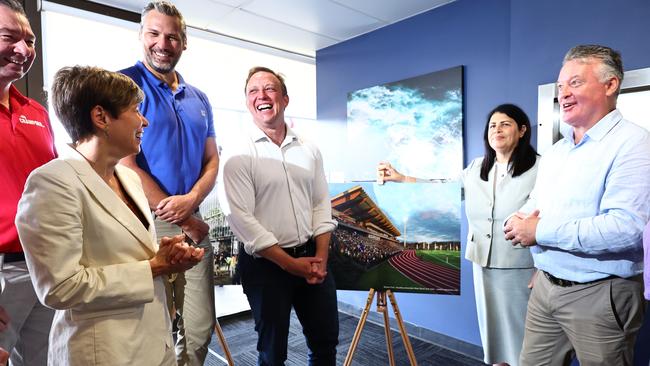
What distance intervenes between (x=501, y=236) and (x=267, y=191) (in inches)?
55.8

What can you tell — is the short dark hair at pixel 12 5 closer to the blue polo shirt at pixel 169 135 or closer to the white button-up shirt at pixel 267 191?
the blue polo shirt at pixel 169 135

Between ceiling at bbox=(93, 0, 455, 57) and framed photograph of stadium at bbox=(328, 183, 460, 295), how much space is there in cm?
159

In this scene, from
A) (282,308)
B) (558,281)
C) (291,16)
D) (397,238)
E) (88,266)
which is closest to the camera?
(88,266)

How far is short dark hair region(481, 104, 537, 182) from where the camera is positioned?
7.52ft

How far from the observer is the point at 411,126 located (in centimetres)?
345

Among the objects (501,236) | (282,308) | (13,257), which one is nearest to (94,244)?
(13,257)

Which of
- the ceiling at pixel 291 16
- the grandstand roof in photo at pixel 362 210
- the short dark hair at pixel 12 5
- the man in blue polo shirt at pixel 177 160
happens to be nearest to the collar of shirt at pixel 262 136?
the man in blue polo shirt at pixel 177 160

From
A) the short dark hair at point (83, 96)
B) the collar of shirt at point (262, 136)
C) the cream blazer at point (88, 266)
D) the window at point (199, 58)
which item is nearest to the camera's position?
the cream blazer at point (88, 266)

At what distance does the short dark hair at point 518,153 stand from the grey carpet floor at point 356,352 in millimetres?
1577

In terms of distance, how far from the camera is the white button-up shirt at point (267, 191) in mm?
1760

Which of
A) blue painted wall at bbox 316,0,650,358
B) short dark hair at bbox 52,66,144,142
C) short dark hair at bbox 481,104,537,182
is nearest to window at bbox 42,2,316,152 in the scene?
blue painted wall at bbox 316,0,650,358

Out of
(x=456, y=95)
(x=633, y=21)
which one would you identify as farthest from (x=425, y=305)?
(x=633, y=21)

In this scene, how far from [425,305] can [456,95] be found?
6.07 ft

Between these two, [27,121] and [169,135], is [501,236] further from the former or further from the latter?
[27,121]
